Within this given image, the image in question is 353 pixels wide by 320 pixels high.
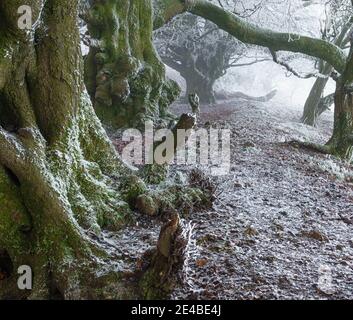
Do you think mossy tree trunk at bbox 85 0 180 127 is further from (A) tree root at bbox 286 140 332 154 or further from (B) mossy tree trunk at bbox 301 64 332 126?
(B) mossy tree trunk at bbox 301 64 332 126

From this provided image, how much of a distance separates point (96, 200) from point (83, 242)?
0.68m

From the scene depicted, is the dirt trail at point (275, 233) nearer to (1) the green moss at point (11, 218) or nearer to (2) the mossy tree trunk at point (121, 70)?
(1) the green moss at point (11, 218)

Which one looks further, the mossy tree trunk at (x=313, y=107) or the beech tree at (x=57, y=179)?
the mossy tree trunk at (x=313, y=107)

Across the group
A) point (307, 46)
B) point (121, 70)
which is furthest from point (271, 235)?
point (307, 46)

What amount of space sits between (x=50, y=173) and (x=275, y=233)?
2441 millimetres

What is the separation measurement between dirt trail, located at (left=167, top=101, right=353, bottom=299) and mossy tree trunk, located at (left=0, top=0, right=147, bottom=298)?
82cm

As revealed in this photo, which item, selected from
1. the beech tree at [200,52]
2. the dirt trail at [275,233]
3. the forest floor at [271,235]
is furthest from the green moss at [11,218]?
the beech tree at [200,52]

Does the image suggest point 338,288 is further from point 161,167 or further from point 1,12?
point 1,12

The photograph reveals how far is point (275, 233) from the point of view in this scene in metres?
4.16

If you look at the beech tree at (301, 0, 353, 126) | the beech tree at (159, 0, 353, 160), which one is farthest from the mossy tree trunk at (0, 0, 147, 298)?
the beech tree at (301, 0, 353, 126)

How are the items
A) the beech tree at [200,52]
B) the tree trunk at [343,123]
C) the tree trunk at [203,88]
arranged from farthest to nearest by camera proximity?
the tree trunk at [203,88], the beech tree at [200,52], the tree trunk at [343,123]

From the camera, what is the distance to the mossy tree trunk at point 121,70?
23.2 ft

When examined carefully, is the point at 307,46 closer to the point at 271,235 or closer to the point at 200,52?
the point at 271,235
